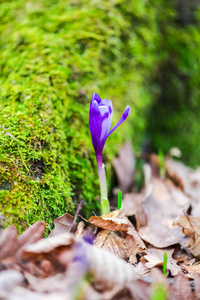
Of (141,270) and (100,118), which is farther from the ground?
(100,118)

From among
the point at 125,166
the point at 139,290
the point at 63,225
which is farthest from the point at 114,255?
the point at 125,166

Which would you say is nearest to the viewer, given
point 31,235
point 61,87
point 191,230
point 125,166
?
point 31,235

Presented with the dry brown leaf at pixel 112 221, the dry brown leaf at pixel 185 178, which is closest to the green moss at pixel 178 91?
the dry brown leaf at pixel 185 178

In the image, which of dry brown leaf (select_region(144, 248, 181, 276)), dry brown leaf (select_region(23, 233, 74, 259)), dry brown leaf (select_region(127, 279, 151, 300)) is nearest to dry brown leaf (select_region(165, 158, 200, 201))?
dry brown leaf (select_region(144, 248, 181, 276))

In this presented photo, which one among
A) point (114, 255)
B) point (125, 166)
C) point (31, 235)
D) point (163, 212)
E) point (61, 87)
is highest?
point (61, 87)

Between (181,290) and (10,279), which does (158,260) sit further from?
(10,279)

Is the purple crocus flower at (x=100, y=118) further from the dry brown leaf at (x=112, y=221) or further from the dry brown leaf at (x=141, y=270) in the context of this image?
the dry brown leaf at (x=141, y=270)

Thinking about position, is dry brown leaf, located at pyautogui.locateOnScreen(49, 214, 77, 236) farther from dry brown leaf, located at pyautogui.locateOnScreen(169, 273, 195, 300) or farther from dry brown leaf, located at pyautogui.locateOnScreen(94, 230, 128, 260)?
dry brown leaf, located at pyautogui.locateOnScreen(169, 273, 195, 300)

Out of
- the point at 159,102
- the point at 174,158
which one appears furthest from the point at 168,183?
the point at 159,102
